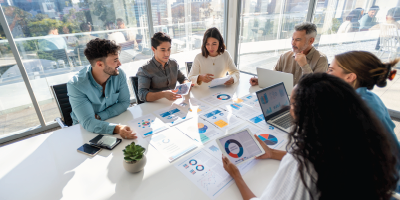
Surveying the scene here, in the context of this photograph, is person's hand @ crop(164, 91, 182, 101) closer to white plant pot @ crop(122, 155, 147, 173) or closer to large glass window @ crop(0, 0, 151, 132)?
white plant pot @ crop(122, 155, 147, 173)

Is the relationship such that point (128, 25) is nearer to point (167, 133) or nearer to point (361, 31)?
point (167, 133)

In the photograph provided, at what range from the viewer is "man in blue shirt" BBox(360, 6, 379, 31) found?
270cm

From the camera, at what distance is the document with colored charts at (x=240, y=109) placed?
1621mm

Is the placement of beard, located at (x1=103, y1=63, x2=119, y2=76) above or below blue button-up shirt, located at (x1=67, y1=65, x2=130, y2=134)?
above

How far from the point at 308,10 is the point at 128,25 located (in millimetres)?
2973

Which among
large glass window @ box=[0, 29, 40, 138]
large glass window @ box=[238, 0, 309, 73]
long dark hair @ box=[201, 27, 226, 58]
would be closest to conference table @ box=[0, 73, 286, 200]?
long dark hair @ box=[201, 27, 226, 58]

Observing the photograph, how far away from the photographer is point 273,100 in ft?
4.96

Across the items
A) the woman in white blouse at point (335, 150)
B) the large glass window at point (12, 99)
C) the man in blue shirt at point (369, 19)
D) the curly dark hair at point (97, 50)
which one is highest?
the man in blue shirt at point (369, 19)

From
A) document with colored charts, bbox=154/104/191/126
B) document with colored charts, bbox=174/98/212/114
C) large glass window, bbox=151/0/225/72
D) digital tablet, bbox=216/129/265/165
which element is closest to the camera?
digital tablet, bbox=216/129/265/165

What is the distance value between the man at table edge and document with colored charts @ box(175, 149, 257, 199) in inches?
33.5

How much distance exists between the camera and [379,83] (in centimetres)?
113

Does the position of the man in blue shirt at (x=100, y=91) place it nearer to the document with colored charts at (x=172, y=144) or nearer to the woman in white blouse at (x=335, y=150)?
the document with colored charts at (x=172, y=144)

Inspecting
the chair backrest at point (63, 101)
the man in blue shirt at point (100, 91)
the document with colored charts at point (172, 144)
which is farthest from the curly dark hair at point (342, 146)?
the chair backrest at point (63, 101)

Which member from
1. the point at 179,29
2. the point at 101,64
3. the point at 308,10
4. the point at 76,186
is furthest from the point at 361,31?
the point at 76,186
